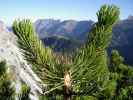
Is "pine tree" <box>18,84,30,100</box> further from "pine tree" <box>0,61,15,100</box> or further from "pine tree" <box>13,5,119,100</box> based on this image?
"pine tree" <box>13,5,119,100</box>

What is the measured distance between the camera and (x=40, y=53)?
3.36 m

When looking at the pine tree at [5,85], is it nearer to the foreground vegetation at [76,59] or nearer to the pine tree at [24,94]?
the pine tree at [24,94]

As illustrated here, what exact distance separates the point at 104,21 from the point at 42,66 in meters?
0.91

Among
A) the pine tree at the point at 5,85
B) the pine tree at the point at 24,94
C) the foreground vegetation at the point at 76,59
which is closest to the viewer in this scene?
the foreground vegetation at the point at 76,59

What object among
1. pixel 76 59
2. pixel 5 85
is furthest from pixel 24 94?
pixel 76 59

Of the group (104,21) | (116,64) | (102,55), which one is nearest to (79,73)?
(102,55)

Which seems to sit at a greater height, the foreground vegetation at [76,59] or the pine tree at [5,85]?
the foreground vegetation at [76,59]

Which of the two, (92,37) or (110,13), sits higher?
(110,13)

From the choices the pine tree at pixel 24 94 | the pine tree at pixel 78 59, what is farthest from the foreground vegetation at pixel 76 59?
the pine tree at pixel 24 94

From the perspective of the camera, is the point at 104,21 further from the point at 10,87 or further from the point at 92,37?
the point at 10,87

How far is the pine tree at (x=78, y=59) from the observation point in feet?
11.0

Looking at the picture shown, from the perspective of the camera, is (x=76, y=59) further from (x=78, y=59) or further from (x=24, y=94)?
(x=24, y=94)

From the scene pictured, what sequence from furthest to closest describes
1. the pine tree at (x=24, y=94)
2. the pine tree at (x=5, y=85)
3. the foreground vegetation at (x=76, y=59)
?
the pine tree at (x=5, y=85)
the pine tree at (x=24, y=94)
the foreground vegetation at (x=76, y=59)

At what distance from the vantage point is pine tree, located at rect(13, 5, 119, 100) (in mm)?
3355
